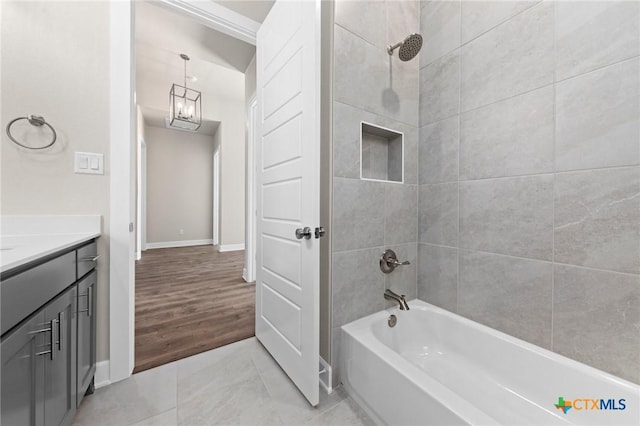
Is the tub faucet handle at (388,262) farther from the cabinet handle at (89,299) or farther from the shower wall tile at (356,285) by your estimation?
the cabinet handle at (89,299)

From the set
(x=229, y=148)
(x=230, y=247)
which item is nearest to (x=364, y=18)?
(x=229, y=148)

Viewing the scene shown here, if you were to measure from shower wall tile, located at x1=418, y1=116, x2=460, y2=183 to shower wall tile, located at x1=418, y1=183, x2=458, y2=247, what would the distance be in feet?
0.21

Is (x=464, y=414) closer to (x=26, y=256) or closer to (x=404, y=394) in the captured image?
(x=404, y=394)

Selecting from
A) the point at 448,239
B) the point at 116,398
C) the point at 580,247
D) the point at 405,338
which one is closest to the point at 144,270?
the point at 116,398

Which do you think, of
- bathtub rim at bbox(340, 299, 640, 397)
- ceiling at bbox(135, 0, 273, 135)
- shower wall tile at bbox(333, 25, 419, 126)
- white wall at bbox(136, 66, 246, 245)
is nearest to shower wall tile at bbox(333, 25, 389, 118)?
shower wall tile at bbox(333, 25, 419, 126)

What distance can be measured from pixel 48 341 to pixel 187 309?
161 centimetres

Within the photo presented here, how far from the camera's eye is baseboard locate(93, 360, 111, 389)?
53.4 inches

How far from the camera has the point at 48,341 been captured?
0.83m

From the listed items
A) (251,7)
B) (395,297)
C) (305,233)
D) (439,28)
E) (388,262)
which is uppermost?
(251,7)

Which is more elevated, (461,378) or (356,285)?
(356,285)

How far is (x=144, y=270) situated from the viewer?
11.9ft

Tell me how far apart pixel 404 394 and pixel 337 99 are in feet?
4.76

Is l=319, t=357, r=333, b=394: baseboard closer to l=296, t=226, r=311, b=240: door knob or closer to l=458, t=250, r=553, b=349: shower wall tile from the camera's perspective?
l=296, t=226, r=311, b=240: door knob

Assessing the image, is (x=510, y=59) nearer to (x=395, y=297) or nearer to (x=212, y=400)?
(x=395, y=297)
